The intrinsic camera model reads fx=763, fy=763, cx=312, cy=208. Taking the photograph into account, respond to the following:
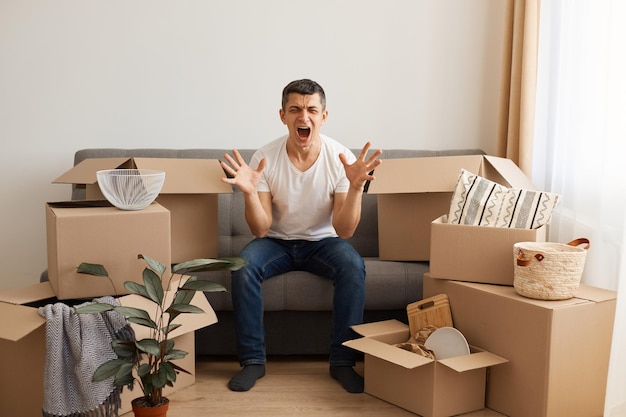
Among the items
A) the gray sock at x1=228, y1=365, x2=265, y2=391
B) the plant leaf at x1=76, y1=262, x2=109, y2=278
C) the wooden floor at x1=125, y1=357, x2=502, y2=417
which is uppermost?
the plant leaf at x1=76, y1=262, x2=109, y2=278

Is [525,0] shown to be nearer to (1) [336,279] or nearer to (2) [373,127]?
(2) [373,127]

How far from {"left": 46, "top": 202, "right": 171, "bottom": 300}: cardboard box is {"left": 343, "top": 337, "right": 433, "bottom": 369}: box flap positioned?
2.34ft

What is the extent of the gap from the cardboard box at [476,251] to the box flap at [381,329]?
9.5 inches

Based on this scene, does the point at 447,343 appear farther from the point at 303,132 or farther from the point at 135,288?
the point at 135,288

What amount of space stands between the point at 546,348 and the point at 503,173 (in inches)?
32.3

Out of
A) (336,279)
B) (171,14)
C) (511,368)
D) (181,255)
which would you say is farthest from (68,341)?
(171,14)

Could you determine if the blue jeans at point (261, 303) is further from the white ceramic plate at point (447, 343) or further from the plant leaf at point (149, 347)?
the plant leaf at point (149, 347)

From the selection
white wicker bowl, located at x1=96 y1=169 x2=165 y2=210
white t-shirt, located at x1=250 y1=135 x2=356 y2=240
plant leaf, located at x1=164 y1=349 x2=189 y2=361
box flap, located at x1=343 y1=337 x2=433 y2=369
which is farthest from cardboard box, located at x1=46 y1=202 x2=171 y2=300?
box flap, located at x1=343 y1=337 x2=433 y2=369

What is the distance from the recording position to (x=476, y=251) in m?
2.65

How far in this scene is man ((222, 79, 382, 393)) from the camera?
2.84 metres

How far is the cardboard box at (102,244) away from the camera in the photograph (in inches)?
94.0

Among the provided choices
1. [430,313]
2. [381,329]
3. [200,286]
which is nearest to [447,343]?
[430,313]

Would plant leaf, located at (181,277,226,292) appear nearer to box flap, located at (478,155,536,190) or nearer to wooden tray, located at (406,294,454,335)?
wooden tray, located at (406,294,454,335)

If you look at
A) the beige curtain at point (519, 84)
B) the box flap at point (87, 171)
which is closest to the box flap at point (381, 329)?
the beige curtain at point (519, 84)
